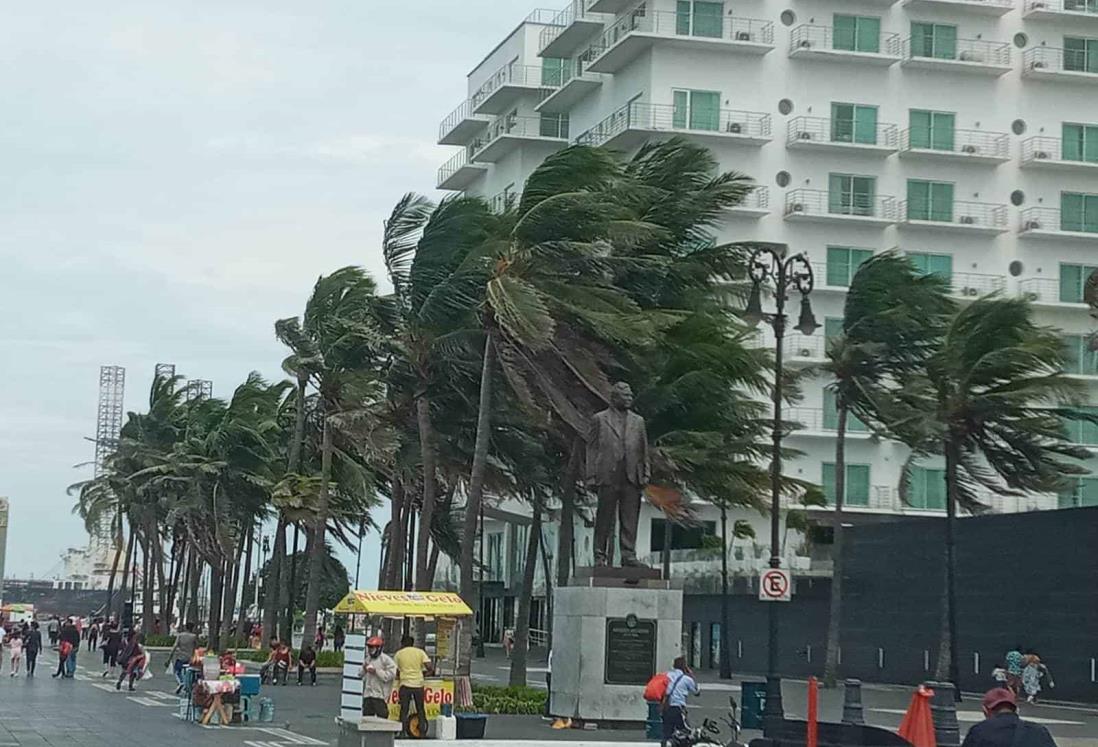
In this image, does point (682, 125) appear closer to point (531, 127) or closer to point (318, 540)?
point (531, 127)

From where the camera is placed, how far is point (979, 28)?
247ft

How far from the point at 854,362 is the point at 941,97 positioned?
29.1m

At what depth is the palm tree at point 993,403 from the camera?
45.0m

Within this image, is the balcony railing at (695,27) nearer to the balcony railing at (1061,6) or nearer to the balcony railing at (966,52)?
the balcony railing at (966,52)

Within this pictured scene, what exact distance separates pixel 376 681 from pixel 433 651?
812 cm

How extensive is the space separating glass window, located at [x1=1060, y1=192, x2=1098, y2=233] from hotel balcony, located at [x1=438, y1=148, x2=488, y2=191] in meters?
29.3

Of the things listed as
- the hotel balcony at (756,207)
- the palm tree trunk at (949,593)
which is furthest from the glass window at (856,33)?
the palm tree trunk at (949,593)

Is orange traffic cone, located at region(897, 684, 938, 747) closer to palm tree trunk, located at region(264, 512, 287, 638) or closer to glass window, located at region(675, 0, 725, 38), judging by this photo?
palm tree trunk, located at region(264, 512, 287, 638)

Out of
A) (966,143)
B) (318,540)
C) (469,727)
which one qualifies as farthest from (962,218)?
A: (469,727)

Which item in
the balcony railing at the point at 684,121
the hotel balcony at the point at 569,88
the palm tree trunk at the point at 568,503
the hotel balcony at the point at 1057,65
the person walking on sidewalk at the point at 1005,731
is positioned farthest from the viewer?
the hotel balcony at the point at 569,88

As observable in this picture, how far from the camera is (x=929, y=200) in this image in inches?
2916

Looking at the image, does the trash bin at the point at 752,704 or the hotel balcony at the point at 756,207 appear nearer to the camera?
the trash bin at the point at 752,704

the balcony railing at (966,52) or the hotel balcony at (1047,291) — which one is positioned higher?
the balcony railing at (966,52)

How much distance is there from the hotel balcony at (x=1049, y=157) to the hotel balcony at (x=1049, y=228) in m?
1.98
